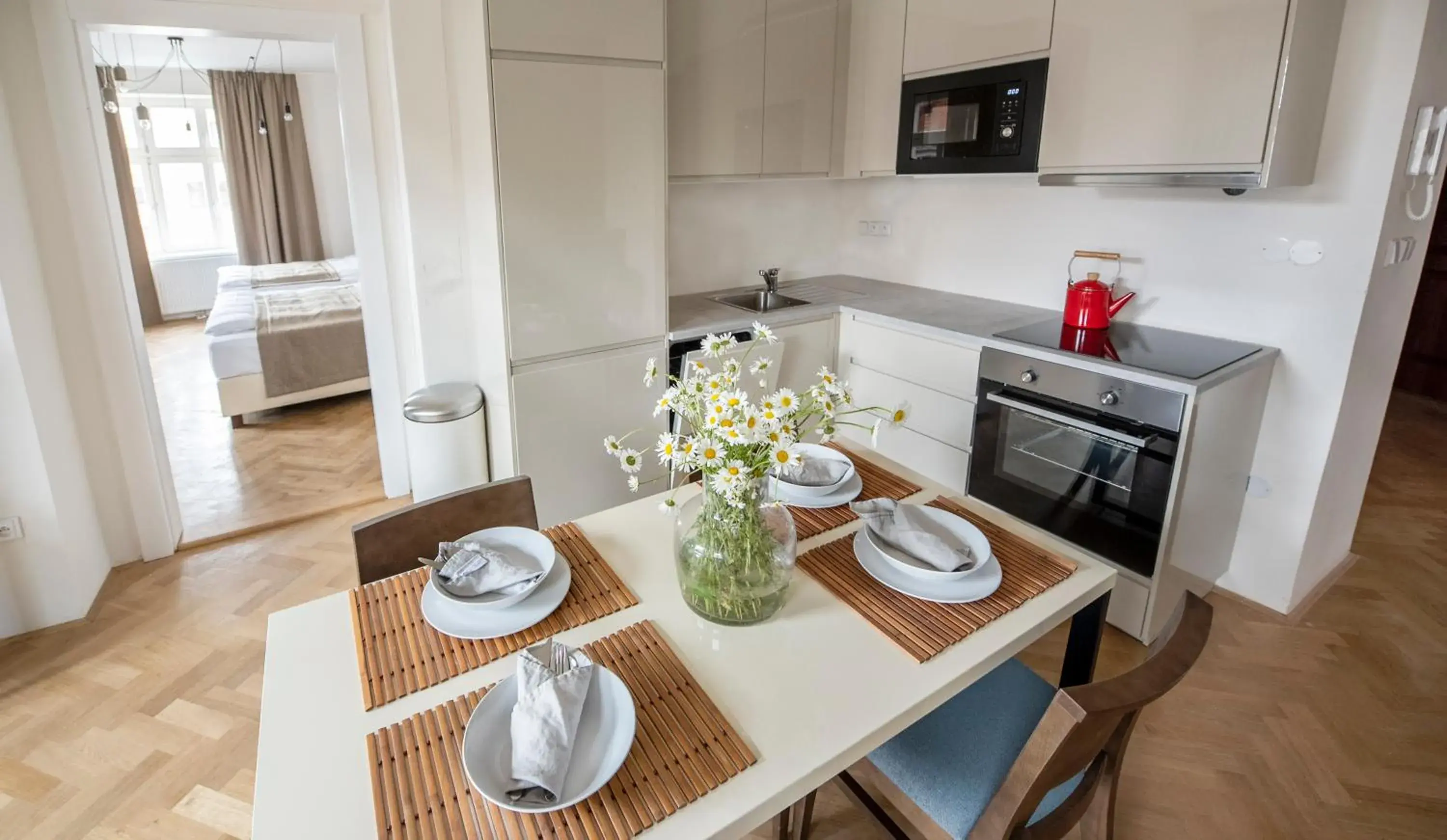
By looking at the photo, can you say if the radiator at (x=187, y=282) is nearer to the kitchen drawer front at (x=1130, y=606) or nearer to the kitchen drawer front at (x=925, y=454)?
the kitchen drawer front at (x=925, y=454)

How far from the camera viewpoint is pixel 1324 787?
2000 mm

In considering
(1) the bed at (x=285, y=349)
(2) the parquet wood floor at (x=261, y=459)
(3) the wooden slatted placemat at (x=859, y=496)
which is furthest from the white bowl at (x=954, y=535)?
(1) the bed at (x=285, y=349)

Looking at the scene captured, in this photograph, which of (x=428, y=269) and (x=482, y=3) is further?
(x=428, y=269)

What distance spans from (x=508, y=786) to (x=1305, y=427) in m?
2.72

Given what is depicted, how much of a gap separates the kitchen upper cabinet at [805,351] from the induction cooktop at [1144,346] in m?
0.80

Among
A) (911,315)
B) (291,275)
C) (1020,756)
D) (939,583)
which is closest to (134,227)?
(291,275)

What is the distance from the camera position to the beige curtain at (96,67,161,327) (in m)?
6.54

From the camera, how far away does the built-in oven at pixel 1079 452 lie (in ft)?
7.40

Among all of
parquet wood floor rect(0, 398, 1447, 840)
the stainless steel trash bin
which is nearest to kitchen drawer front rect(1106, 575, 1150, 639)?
parquet wood floor rect(0, 398, 1447, 840)

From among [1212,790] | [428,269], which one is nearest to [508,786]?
[1212,790]

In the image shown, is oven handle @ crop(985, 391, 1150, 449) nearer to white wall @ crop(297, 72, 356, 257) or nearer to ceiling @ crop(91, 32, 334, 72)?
ceiling @ crop(91, 32, 334, 72)

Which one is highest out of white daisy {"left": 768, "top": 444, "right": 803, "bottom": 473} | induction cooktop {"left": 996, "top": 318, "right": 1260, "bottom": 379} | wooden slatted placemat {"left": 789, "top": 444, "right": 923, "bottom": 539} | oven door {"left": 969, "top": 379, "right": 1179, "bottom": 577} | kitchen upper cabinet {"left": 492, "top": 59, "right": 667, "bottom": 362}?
kitchen upper cabinet {"left": 492, "top": 59, "right": 667, "bottom": 362}

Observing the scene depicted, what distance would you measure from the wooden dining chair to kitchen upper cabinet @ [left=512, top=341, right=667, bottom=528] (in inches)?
59.7

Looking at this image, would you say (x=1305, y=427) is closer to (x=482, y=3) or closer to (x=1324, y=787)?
(x=1324, y=787)
